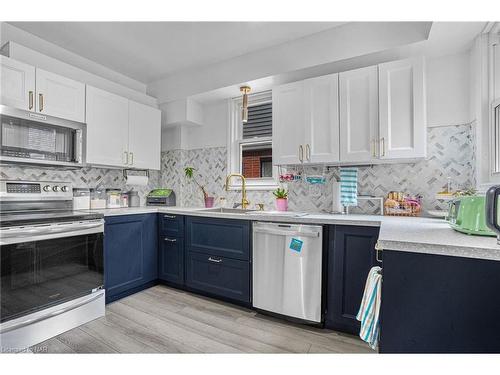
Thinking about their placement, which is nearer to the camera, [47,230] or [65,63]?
[47,230]

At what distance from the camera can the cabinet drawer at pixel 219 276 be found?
234 cm

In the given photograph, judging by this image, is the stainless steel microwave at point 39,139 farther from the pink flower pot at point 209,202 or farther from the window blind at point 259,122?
the window blind at point 259,122

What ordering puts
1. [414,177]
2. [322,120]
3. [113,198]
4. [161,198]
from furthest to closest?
[161,198]
[113,198]
[322,120]
[414,177]

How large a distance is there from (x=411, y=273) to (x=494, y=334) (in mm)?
306

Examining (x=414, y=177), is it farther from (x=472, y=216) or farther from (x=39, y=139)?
(x=39, y=139)

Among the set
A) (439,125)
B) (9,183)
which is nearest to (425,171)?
(439,125)

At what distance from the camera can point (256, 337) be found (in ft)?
6.22

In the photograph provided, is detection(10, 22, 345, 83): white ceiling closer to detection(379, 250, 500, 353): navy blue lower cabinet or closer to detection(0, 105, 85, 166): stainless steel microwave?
detection(0, 105, 85, 166): stainless steel microwave

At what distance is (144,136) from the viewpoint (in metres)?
3.22

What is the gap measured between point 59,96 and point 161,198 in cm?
154

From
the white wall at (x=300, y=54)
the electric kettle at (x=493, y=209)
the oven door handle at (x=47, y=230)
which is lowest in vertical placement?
the oven door handle at (x=47, y=230)

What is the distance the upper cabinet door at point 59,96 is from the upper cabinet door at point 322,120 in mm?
2277

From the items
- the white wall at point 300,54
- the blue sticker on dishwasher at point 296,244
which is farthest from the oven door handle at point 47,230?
the white wall at point 300,54

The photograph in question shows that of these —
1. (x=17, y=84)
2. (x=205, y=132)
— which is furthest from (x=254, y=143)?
(x=17, y=84)
